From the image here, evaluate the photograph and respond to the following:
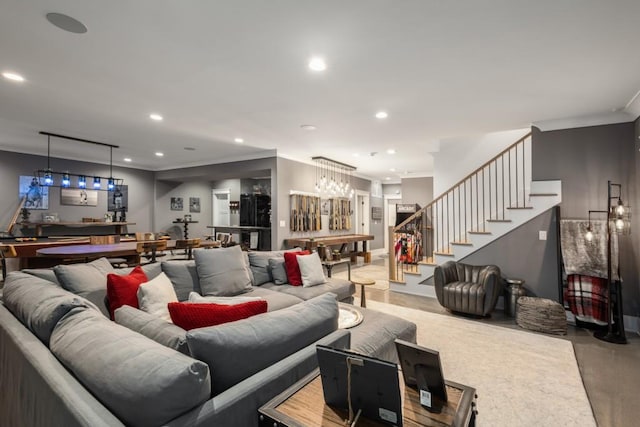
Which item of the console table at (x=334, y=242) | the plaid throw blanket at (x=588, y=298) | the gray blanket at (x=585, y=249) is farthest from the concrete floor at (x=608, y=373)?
the console table at (x=334, y=242)

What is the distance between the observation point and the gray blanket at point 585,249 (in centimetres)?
363

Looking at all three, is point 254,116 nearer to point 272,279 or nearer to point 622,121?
point 272,279

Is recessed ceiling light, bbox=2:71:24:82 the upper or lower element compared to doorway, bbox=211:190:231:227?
upper

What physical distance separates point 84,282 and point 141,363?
1.92m

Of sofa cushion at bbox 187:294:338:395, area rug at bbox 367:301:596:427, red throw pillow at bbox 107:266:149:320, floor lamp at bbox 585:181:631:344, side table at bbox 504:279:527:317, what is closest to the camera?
sofa cushion at bbox 187:294:338:395

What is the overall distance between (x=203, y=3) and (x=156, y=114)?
2590mm

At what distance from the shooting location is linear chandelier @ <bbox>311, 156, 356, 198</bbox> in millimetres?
7016

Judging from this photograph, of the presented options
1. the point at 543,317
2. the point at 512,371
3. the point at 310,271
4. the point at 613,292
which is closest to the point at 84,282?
the point at 310,271

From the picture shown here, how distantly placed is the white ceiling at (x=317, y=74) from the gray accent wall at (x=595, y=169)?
0.22 m

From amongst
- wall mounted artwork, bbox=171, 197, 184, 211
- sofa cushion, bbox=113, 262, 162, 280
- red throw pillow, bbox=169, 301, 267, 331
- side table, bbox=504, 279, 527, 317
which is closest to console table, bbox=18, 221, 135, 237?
wall mounted artwork, bbox=171, 197, 184, 211

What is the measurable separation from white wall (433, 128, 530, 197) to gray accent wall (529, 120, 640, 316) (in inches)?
50.8

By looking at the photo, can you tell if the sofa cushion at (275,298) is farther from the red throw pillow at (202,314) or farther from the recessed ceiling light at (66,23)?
the recessed ceiling light at (66,23)

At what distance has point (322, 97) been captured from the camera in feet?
11.3

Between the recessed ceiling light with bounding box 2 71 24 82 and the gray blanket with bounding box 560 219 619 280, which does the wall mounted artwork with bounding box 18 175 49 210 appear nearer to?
the recessed ceiling light with bounding box 2 71 24 82
